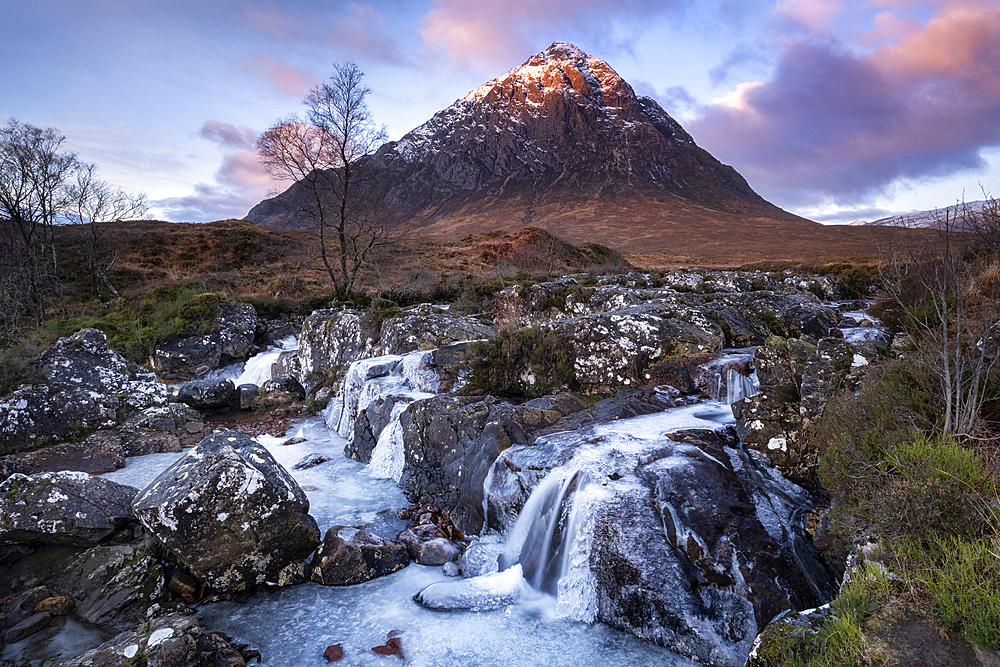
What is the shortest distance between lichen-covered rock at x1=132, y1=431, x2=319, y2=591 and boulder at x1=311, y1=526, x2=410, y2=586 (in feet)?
1.07

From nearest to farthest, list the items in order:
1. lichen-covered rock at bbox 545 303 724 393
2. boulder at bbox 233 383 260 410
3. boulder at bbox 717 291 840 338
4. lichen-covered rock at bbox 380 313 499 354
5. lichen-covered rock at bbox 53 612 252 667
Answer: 1. lichen-covered rock at bbox 53 612 252 667
2. lichen-covered rock at bbox 545 303 724 393
3. boulder at bbox 717 291 840 338
4. lichen-covered rock at bbox 380 313 499 354
5. boulder at bbox 233 383 260 410

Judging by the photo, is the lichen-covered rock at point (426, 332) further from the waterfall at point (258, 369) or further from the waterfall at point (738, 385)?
the waterfall at point (738, 385)

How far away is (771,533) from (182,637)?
5.97m

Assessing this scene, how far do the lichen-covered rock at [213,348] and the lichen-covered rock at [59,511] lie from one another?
10834 millimetres

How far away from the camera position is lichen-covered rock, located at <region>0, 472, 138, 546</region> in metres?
5.72

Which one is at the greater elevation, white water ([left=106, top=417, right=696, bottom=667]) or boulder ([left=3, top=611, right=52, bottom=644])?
boulder ([left=3, top=611, right=52, bottom=644])

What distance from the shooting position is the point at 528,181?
533 feet

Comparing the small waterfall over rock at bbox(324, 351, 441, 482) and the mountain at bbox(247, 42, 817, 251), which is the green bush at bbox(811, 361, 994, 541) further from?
the mountain at bbox(247, 42, 817, 251)

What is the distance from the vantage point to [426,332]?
12.8 meters

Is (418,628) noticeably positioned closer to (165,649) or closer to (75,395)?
(165,649)

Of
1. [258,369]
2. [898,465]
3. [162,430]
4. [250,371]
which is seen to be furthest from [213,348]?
[898,465]

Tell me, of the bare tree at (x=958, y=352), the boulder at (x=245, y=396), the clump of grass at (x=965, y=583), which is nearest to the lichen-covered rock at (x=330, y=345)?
the boulder at (x=245, y=396)

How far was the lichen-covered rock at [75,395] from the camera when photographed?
9930mm

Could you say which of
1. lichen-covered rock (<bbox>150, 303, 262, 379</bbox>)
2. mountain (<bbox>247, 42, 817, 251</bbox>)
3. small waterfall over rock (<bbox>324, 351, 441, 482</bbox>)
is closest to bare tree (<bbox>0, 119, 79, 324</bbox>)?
lichen-covered rock (<bbox>150, 303, 262, 379</bbox>)
